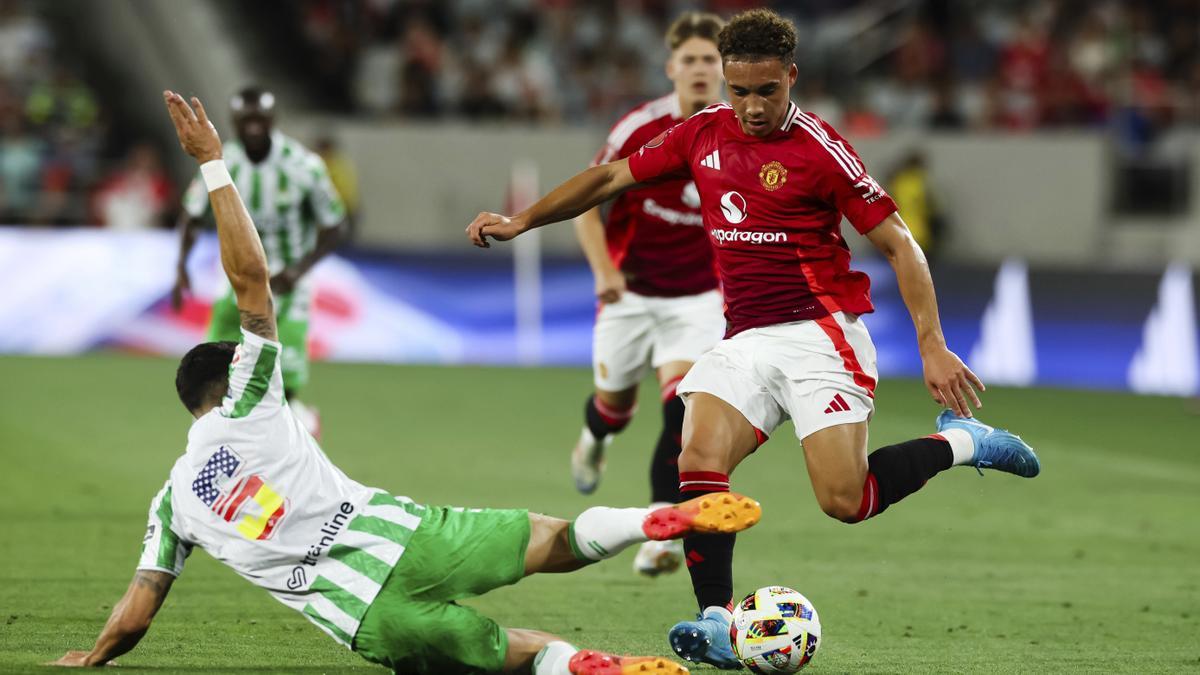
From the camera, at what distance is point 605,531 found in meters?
5.64

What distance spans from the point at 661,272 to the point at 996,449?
242cm

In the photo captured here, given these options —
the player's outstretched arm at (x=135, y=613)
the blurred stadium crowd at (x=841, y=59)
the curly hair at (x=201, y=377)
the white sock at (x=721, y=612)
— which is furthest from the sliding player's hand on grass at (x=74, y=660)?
the blurred stadium crowd at (x=841, y=59)

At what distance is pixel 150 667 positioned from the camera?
6.03 metres

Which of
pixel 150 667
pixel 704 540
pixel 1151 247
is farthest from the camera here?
pixel 1151 247

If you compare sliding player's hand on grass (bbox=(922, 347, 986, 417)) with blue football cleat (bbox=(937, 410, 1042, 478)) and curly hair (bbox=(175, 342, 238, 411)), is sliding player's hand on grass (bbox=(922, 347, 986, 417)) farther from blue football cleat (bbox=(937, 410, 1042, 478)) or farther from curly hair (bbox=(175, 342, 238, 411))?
curly hair (bbox=(175, 342, 238, 411))

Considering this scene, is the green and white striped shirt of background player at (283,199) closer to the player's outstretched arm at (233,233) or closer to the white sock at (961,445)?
the player's outstretched arm at (233,233)

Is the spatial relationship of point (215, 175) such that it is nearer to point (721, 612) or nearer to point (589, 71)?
point (721, 612)

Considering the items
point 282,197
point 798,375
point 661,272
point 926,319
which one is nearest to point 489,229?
point 798,375

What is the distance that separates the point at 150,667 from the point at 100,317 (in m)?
12.6

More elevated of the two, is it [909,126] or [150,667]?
[909,126]

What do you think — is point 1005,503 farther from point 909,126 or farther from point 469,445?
point 909,126

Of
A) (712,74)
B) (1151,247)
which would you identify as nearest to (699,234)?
(712,74)

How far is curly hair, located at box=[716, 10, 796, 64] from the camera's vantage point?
247 inches

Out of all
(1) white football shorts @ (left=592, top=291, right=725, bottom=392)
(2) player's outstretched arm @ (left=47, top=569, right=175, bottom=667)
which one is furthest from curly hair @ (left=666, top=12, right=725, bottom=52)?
(2) player's outstretched arm @ (left=47, top=569, right=175, bottom=667)
